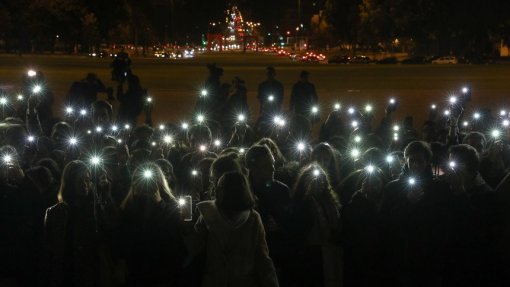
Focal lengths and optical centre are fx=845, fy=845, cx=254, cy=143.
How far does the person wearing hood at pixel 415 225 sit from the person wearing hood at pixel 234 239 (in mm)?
1578

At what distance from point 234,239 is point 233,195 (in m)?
0.25

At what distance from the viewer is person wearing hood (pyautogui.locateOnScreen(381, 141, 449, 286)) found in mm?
5832

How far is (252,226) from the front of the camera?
4.67 m

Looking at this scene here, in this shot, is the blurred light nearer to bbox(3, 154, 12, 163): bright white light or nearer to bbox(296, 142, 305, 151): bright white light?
bbox(3, 154, 12, 163): bright white light

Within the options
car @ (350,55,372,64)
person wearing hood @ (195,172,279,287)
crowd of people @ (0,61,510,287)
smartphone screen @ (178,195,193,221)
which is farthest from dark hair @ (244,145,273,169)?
car @ (350,55,372,64)

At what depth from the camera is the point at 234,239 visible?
4.65 metres

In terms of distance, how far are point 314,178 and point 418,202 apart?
782mm

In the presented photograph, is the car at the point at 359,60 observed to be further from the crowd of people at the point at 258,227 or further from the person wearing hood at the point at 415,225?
the person wearing hood at the point at 415,225

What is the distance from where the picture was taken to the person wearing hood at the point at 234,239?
15.2 feet

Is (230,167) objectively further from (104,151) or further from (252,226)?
(104,151)

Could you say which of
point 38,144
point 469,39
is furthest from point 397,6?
point 38,144

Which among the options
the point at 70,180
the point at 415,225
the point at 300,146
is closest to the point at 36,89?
the point at 300,146

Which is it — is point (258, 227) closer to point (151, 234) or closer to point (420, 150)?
point (151, 234)

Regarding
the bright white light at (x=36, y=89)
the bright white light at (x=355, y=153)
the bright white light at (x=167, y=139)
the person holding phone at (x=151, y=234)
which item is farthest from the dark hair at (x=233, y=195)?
the bright white light at (x=36, y=89)
